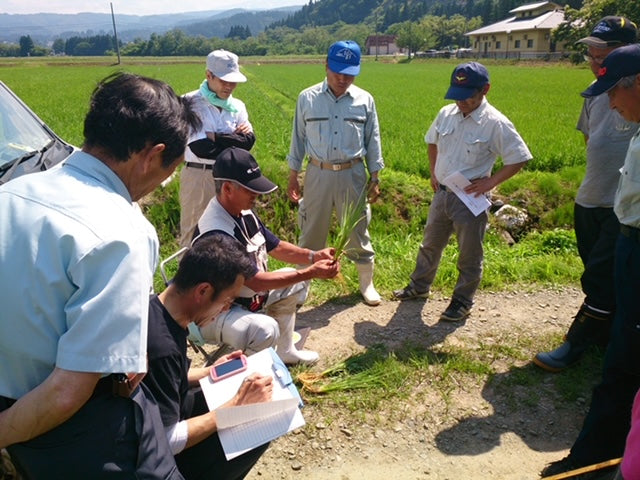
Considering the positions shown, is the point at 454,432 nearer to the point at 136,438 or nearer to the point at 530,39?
the point at 136,438

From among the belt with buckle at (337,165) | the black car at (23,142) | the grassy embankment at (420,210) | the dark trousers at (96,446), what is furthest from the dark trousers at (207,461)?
the belt with buckle at (337,165)

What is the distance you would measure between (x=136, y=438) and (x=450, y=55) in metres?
61.9

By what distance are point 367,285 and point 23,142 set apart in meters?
2.93

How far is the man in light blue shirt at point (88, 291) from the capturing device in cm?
120

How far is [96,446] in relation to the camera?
Result: 4.57ft

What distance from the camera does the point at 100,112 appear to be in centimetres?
137

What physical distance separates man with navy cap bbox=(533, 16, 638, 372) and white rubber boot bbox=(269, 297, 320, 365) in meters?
1.63

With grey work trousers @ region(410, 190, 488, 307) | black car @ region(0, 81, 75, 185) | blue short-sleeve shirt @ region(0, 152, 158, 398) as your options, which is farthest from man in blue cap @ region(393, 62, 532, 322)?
blue short-sleeve shirt @ region(0, 152, 158, 398)

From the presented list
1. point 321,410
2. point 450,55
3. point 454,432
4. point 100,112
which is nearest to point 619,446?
point 454,432

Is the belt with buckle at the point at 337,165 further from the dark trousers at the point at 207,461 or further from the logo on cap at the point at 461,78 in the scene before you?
the dark trousers at the point at 207,461

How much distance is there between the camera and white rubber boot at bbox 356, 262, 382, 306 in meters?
4.36

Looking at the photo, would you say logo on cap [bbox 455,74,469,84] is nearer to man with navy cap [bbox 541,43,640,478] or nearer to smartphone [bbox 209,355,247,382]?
man with navy cap [bbox 541,43,640,478]

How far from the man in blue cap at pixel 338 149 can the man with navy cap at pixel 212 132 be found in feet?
1.88

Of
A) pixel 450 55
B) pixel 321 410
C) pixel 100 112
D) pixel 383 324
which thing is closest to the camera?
pixel 100 112
